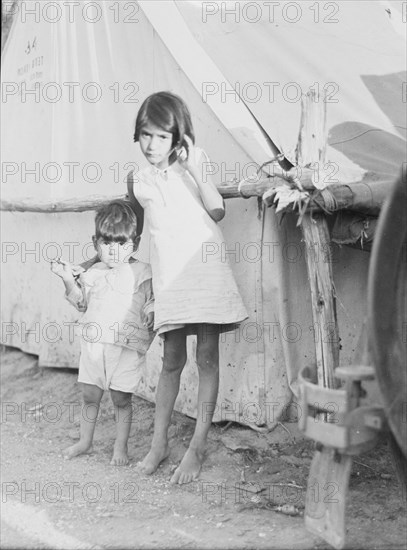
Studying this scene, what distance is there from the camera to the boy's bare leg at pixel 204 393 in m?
3.70

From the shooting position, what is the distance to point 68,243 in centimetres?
520

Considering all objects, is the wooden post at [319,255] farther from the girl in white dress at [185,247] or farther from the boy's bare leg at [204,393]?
the boy's bare leg at [204,393]

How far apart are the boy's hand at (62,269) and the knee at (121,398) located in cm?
55

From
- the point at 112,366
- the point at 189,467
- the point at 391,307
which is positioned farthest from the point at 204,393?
the point at 391,307

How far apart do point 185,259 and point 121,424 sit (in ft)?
2.82

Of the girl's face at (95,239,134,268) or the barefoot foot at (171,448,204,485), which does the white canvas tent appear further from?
the girl's face at (95,239,134,268)

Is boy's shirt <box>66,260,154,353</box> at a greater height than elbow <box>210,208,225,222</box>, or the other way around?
elbow <box>210,208,225,222</box>

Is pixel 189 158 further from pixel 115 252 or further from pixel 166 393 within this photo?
pixel 166 393

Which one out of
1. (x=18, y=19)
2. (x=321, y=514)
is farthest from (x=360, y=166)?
(x=18, y=19)

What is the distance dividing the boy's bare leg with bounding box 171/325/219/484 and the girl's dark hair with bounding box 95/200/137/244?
0.55 meters

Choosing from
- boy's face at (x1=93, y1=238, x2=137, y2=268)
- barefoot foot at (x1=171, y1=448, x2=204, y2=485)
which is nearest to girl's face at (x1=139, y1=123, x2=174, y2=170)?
boy's face at (x1=93, y1=238, x2=137, y2=268)

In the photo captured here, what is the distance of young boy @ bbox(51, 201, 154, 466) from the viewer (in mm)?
3842

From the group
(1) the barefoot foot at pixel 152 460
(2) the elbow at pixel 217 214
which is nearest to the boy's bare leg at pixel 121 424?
(1) the barefoot foot at pixel 152 460

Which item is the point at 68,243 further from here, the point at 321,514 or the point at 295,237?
the point at 321,514
